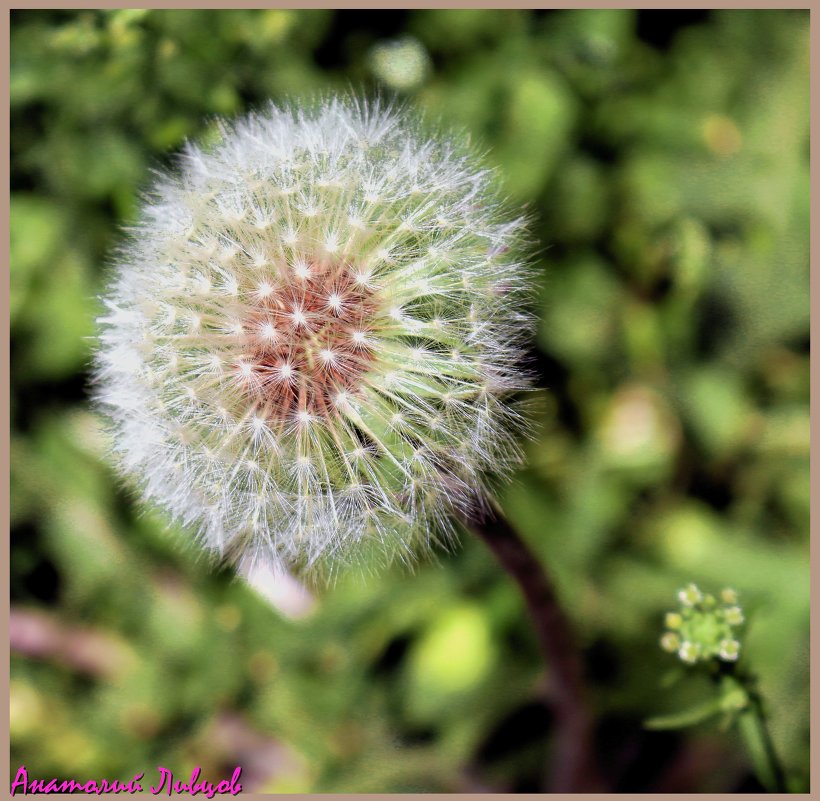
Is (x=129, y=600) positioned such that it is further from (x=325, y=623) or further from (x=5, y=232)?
(x=5, y=232)

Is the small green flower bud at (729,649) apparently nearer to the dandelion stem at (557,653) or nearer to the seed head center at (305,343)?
the dandelion stem at (557,653)

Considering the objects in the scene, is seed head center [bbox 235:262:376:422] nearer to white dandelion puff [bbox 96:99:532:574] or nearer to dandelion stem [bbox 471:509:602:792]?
white dandelion puff [bbox 96:99:532:574]

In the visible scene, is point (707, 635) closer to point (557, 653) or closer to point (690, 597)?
point (690, 597)

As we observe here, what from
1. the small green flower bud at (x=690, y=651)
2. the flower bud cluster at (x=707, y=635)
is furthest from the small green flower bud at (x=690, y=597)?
the small green flower bud at (x=690, y=651)

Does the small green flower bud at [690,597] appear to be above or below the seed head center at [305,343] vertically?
below

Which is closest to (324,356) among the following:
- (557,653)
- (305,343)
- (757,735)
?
(305,343)

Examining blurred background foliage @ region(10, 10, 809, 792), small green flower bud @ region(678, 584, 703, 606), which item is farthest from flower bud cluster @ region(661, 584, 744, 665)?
blurred background foliage @ region(10, 10, 809, 792)
